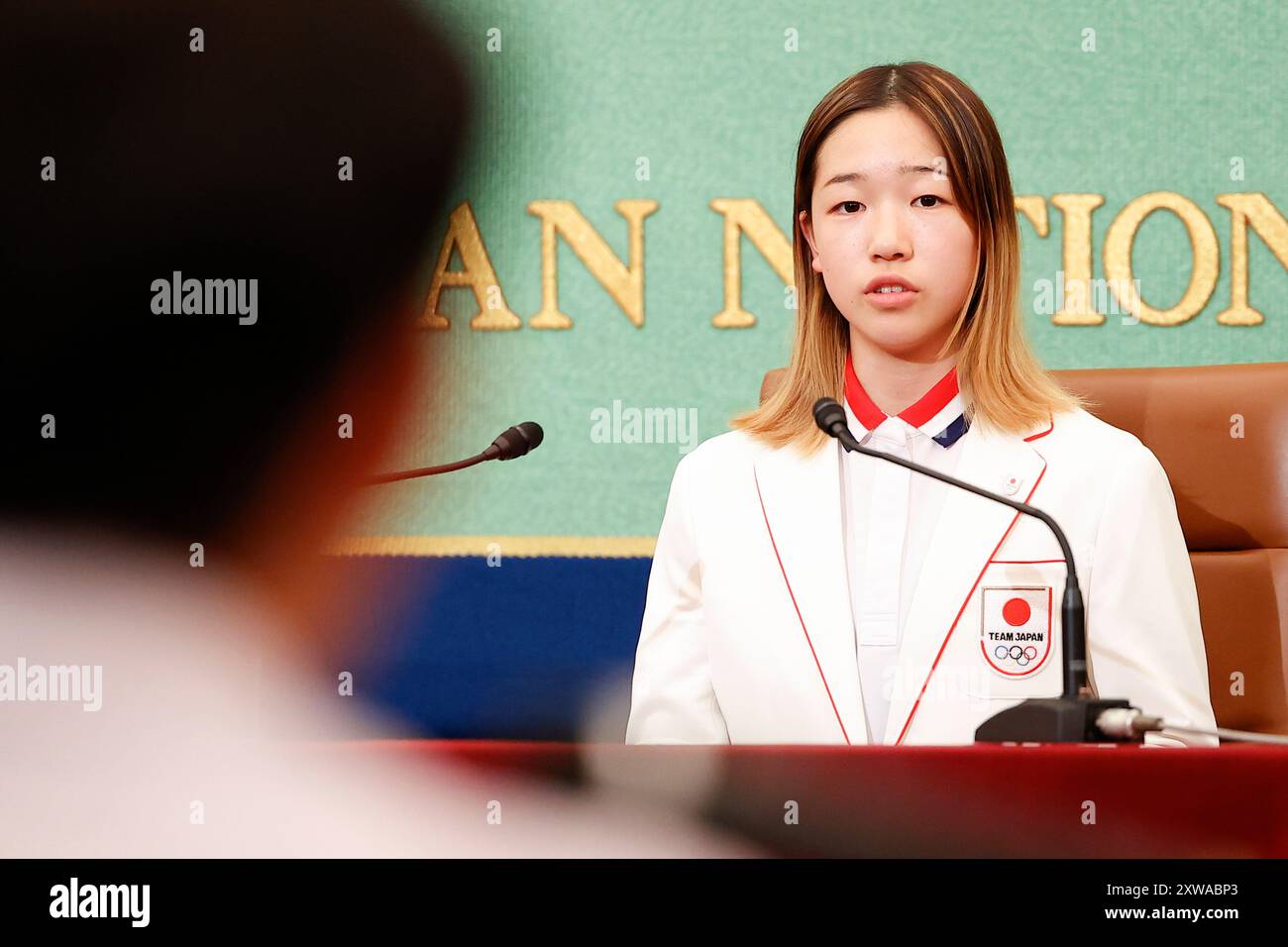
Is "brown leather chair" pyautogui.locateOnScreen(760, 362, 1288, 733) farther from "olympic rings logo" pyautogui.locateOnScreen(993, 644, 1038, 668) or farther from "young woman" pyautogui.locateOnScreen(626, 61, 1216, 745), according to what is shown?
"olympic rings logo" pyautogui.locateOnScreen(993, 644, 1038, 668)

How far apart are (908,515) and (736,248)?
0.92 meters

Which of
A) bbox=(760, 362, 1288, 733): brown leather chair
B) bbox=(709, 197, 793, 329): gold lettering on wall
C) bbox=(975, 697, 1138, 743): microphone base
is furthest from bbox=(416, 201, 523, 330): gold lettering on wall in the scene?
bbox=(975, 697, 1138, 743): microphone base

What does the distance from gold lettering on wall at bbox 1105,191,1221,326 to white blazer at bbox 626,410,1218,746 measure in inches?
31.2

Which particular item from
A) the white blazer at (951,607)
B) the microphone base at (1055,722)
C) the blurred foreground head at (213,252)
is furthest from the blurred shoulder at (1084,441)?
the blurred foreground head at (213,252)

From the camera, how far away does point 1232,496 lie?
162 cm

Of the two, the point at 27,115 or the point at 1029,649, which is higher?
the point at 27,115

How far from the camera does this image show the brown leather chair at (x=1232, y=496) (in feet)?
5.20

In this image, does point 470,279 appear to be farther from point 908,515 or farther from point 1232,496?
point 1232,496

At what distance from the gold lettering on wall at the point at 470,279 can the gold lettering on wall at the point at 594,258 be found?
6 centimetres

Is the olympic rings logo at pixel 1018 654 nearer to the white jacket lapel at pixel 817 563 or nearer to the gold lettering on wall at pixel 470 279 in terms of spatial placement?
the white jacket lapel at pixel 817 563
